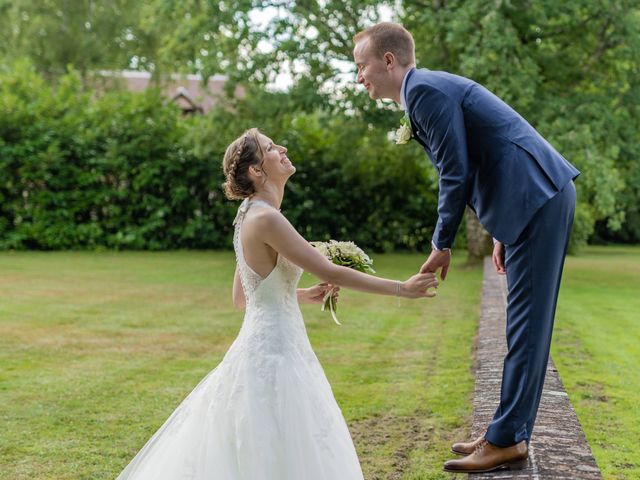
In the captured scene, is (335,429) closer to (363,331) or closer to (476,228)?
(363,331)

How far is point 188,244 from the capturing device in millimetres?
22578

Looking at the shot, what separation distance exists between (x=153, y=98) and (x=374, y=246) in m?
7.18

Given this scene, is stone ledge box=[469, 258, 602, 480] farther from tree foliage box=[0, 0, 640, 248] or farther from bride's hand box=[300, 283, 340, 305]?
tree foliage box=[0, 0, 640, 248]

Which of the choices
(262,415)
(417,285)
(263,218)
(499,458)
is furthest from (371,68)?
(499,458)

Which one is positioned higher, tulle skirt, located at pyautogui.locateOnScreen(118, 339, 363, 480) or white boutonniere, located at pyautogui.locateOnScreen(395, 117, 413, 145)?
white boutonniere, located at pyautogui.locateOnScreen(395, 117, 413, 145)

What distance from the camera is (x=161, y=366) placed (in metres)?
7.54

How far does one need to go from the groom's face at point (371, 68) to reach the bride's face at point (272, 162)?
20.1 inches

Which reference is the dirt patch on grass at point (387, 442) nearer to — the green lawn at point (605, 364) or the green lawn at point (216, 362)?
the green lawn at point (216, 362)

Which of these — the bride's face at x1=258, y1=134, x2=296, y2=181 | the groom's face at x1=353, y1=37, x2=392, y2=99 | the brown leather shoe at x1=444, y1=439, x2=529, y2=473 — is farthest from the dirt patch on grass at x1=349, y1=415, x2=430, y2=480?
the groom's face at x1=353, y1=37, x2=392, y2=99

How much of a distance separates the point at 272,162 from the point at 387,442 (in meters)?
2.20

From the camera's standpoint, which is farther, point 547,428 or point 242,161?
point 547,428

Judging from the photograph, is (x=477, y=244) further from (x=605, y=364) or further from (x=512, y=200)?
(x=512, y=200)

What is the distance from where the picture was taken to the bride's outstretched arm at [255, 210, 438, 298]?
3662 mm

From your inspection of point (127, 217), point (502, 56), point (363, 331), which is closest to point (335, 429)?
point (363, 331)
